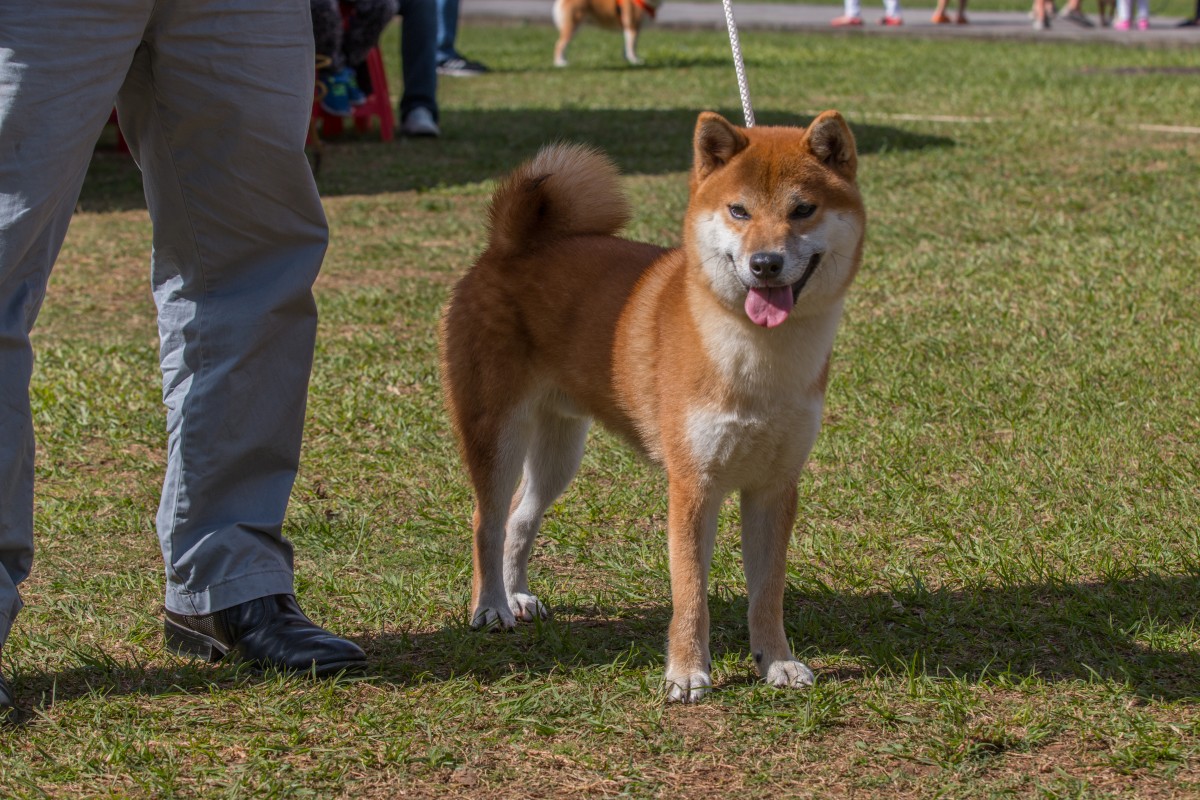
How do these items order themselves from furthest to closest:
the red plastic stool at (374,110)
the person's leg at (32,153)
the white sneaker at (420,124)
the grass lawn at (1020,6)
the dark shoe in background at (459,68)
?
A: the grass lawn at (1020,6)
the dark shoe in background at (459,68)
the white sneaker at (420,124)
the red plastic stool at (374,110)
the person's leg at (32,153)

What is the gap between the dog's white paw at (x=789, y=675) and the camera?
2850mm

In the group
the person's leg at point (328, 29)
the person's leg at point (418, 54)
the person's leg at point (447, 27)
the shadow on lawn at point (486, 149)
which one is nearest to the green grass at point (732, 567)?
Answer: the shadow on lawn at point (486, 149)

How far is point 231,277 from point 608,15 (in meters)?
14.1

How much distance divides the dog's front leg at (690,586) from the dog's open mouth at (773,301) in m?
0.38

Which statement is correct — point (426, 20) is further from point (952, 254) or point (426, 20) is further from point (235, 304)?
point (235, 304)

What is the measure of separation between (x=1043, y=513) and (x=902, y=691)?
1163 mm

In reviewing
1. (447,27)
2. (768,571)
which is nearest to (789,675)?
(768,571)

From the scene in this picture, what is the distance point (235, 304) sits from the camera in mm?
2914

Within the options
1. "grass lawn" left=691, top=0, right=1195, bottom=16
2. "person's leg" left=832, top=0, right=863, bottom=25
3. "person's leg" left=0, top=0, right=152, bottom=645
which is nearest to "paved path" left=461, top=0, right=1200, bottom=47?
"person's leg" left=832, top=0, right=863, bottom=25

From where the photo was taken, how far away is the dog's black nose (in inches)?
103

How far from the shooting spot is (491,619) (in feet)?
10.5

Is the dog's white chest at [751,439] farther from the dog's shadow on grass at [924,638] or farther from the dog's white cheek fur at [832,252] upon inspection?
the dog's shadow on grass at [924,638]

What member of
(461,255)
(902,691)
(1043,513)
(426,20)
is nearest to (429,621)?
(902,691)

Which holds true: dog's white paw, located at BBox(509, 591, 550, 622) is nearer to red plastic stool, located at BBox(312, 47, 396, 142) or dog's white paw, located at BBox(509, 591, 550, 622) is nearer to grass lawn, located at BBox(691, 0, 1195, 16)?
red plastic stool, located at BBox(312, 47, 396, 142)
